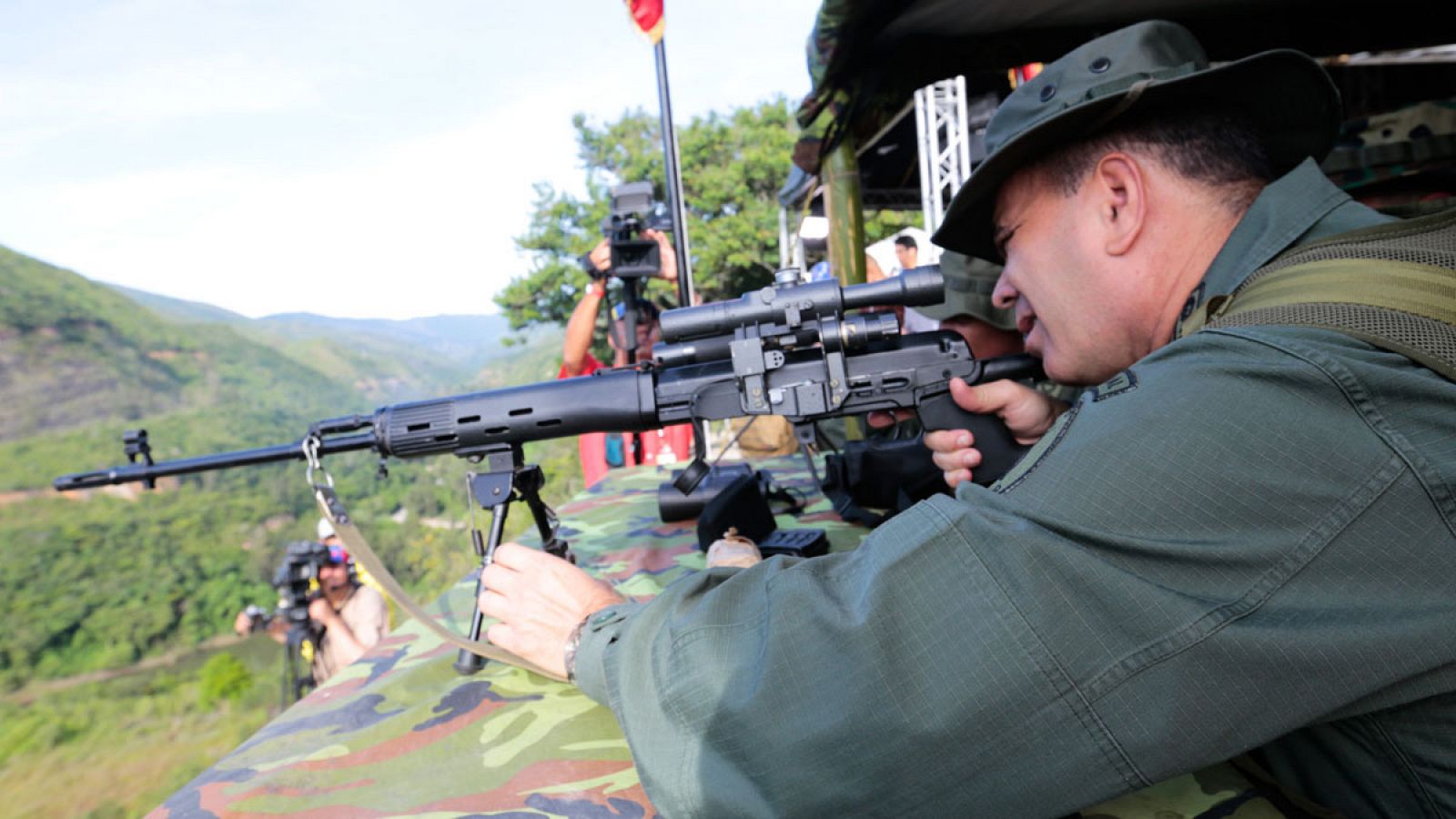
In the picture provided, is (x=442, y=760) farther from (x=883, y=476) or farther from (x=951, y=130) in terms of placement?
(x=951, y=130)

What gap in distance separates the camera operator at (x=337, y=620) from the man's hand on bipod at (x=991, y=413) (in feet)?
15.4

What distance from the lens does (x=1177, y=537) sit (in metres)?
0.78

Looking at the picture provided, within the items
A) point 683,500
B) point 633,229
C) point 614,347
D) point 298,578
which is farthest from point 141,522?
point 683,500

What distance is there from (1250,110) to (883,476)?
1.52 metres

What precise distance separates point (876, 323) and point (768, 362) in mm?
357

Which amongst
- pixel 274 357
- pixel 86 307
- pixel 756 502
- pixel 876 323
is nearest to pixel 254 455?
pixel 756 502

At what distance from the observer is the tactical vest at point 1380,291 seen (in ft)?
2.82

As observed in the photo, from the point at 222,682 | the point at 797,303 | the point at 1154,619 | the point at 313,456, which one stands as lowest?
the point at 222,682

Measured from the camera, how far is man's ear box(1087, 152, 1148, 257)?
4.47ft

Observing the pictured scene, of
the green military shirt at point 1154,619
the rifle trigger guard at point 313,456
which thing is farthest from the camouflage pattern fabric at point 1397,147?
the rifle trigger guard at point 313,456

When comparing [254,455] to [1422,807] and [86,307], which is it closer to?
[1422,807]

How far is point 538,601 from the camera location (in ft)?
5.08

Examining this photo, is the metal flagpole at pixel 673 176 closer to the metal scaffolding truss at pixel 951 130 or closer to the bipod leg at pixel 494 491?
the bipod leg at pixel 494 491

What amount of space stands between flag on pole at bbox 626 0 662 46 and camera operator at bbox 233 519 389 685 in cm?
413
